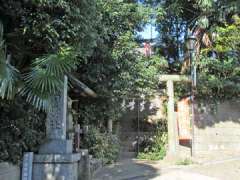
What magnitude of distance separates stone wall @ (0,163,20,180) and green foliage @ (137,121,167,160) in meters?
7.40

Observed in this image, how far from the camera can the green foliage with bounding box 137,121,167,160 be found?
14.5 metres

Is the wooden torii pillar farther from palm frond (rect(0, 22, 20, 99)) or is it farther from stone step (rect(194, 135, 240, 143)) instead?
palm frond (rect(0, 22, 20, 99))

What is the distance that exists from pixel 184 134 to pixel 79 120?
6.03 m

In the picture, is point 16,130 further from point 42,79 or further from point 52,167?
point 42,79

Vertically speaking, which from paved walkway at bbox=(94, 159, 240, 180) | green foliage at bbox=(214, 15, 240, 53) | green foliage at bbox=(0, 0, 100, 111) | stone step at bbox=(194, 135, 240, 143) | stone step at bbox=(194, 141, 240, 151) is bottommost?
paved walkway at bbox=(94, 159, 240, 180)

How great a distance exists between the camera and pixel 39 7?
22.5ft

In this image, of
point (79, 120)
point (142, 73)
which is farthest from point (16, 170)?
point (142, 73)

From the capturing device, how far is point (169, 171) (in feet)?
36.2

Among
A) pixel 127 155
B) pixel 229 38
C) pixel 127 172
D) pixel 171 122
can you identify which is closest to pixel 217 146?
pixel 171 122

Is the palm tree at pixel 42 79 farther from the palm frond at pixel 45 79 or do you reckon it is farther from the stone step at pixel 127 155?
the stone step at pixel 127 155

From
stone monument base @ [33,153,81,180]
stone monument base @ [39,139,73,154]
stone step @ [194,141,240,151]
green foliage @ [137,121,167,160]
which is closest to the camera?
stone monument base @ [33,153,81,180]

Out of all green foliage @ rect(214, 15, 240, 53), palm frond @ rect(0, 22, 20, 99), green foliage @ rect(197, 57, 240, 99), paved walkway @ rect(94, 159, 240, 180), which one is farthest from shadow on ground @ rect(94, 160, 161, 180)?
green foliage @ rect(214, 15, 240, 53)

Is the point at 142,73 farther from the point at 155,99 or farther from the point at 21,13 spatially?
the point at 21,13

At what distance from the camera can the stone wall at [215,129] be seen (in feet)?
52.7
